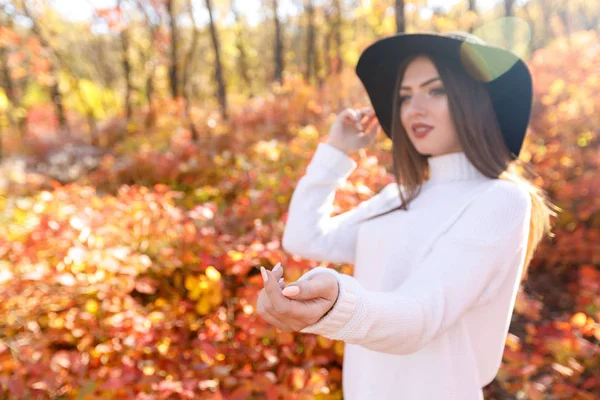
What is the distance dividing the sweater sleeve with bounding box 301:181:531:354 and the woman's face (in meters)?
0.29

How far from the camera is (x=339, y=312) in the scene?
80 cm

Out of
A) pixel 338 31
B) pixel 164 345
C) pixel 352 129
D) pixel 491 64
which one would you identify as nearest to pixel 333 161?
pixel 352 129

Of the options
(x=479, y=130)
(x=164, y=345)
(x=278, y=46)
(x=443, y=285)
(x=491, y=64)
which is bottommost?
(x=164, y=345)

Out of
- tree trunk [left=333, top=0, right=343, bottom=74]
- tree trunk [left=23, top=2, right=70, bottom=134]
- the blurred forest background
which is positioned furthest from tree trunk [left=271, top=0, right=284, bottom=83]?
tree trunk [left=23, top=2, right=70, bottom=134]

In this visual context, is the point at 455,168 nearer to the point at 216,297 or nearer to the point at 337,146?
the point at 337,146

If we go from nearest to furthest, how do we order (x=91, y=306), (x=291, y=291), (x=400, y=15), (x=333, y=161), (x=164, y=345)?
(x=291, y=291)
(x=333, y=161)
(x=164, y=345)
(x=91, y=306)
(x=400, y=15)

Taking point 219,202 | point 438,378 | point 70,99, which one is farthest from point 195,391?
point 70,99

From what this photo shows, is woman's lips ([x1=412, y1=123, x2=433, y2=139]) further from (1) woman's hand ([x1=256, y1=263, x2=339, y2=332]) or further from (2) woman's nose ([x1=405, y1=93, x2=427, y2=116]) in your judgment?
(1) woman's hand ([x1=256, y1=263, x2=339, y2=332])

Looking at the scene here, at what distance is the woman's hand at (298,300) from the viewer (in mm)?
749

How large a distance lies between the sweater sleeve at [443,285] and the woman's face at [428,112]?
0.96 feet

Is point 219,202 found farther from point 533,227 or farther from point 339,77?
point 339,77

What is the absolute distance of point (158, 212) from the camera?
3.38 metres

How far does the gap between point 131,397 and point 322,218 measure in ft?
4.50

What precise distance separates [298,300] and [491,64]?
1.03m
